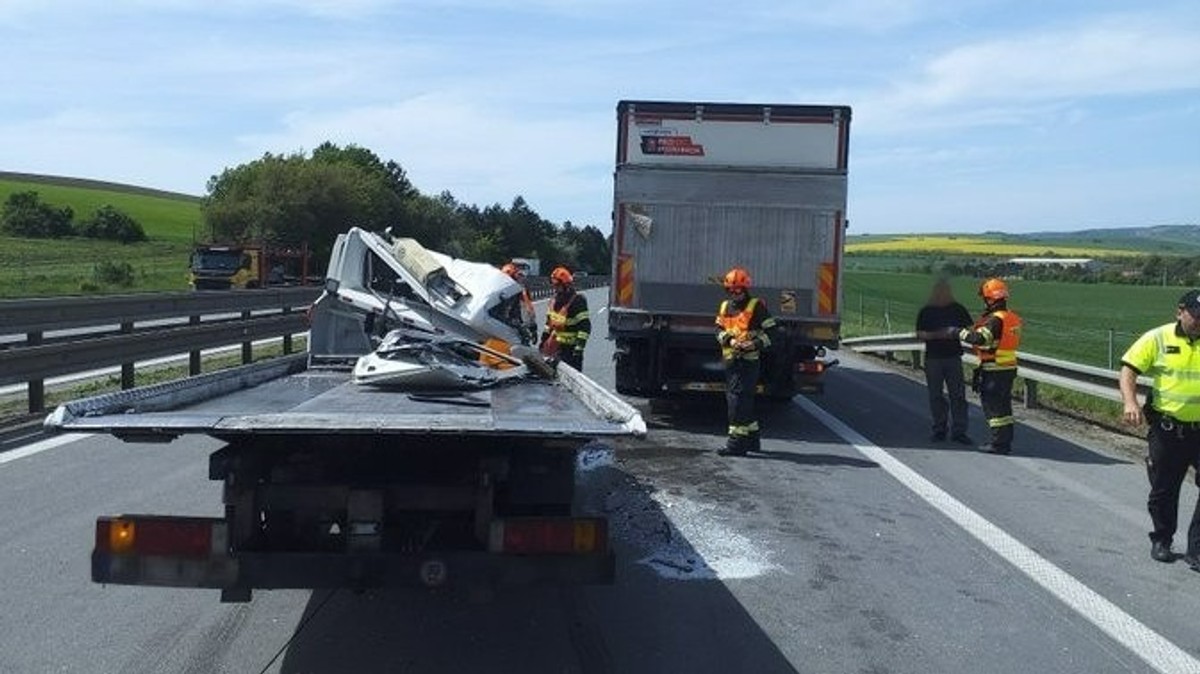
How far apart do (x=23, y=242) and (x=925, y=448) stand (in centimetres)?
6272

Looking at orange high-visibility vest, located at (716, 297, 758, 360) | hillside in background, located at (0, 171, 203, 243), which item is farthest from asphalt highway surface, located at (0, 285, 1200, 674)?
hillside in background, located at (0, 171, 203, 243)

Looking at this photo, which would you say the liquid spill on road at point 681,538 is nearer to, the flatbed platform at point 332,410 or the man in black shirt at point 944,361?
the flatbed platform at point 332,410

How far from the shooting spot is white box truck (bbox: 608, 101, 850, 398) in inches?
528

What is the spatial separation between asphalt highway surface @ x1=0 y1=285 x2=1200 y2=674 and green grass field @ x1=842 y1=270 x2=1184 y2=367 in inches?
197

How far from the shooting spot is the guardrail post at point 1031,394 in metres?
16.6

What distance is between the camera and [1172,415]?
7613mm

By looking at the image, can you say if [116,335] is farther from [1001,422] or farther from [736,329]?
[1001,422]

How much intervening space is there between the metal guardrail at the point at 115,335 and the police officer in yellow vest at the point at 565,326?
4.38 meters

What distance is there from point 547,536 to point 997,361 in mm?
8670

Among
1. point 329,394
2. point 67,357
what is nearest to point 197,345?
point 67,357

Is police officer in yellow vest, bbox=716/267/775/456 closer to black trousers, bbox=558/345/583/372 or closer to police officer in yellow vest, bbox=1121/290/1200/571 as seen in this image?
black trousers, bbox=558/345/583/372

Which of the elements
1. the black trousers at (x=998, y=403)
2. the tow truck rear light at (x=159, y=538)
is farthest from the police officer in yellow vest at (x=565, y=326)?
the tow truck rear light at (x=159, y=538)

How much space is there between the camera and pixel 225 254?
42.3 m

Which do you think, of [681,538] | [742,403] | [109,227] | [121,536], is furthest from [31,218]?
[121,536]
